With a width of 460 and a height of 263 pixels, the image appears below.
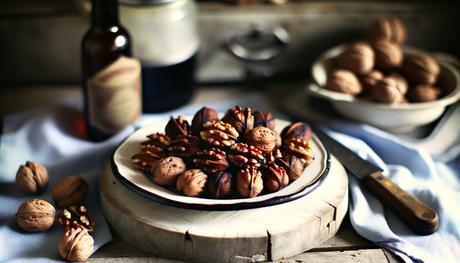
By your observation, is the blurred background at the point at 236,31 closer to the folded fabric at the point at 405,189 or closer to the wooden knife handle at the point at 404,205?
the folded fabric at the point at 405,189

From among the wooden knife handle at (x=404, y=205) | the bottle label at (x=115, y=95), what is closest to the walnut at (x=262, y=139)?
the wooden knife handle at (x=404, y=205)

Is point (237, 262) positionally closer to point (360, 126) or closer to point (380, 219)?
point (380, 219)

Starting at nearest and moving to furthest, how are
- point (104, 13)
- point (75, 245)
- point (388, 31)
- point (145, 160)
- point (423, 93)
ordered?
1. point (75, 245)
2. point (145, 160)
3. point (104, 13)
4. point (423, 93)
5. point (388, 31)

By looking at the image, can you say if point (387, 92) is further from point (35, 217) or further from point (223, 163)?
point (35, 217)

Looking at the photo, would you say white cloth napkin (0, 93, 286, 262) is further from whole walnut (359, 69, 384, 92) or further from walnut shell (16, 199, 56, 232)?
whole walnut (359, 69, 384, 92)

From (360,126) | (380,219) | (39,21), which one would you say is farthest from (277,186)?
(39,21)

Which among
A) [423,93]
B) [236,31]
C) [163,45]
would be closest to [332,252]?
[423,93]
